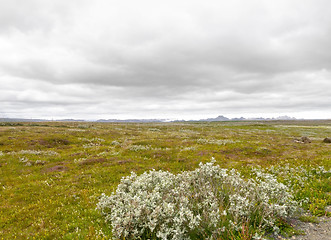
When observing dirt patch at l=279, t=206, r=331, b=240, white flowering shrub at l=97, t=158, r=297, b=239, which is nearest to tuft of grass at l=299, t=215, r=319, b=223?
dirt patch at l=279, t=206, r=331, b=240

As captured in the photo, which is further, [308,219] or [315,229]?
[308,219]

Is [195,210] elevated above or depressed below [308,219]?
above

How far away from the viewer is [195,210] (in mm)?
8141

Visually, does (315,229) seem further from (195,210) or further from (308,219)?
(195,210)

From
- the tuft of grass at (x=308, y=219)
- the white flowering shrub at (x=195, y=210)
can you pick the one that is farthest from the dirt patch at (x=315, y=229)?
the white flowering shrub at (x=195, y=210)

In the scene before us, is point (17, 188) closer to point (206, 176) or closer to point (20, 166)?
point (20, 166)

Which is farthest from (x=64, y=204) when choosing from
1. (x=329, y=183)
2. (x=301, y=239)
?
(x=329, y=183)

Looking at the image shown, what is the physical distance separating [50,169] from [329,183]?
90.3 feet

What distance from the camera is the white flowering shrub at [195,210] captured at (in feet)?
22.9

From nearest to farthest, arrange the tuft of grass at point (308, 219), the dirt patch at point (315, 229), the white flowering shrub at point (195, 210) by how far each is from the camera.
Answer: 1. the white flowering shrub at point (195, 210)
2. the dirt patch at point (315, 229)
3. the tuft of grass at point (308, 219)

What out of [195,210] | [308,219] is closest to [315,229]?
[308,219]

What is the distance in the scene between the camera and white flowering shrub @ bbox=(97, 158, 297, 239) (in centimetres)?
697

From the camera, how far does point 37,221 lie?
34.0ft

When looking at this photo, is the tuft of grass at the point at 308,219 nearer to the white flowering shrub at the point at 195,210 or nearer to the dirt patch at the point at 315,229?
the dirt patch at the point at 315,229
